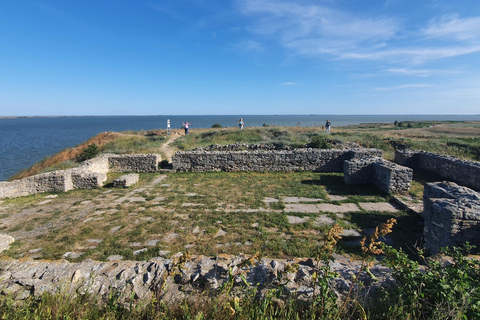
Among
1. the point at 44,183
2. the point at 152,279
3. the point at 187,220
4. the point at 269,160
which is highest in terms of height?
the point at 269,160

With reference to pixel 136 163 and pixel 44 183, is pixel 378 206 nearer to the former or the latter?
pixel 136 163

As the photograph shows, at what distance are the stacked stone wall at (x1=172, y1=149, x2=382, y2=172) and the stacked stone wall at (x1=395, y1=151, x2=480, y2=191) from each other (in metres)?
1.99

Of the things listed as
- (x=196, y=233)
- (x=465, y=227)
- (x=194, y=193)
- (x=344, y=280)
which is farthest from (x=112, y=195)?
(x=465, y=227)

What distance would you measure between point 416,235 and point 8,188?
1277cm

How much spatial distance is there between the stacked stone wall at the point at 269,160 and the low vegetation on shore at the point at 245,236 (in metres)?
0.88

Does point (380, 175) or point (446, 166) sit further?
point (446, 166)

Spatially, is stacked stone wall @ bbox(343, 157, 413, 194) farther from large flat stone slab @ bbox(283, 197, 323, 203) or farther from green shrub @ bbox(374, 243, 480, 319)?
A: green shrub @ bbox(374, 243, 480, 319)

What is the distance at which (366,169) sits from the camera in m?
9.52

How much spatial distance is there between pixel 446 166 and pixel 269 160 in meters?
7.75

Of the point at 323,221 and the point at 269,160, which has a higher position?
the point at 269,160

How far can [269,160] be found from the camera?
12.2m

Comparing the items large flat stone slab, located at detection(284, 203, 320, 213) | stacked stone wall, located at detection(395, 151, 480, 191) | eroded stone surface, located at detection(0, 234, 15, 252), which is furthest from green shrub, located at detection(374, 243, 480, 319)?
stacked stone wall, located at detection(395, 151, 480, 191)

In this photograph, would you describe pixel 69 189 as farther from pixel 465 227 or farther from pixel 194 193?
pixel 465 227

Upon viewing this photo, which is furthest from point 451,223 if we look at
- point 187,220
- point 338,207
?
point 187,220
